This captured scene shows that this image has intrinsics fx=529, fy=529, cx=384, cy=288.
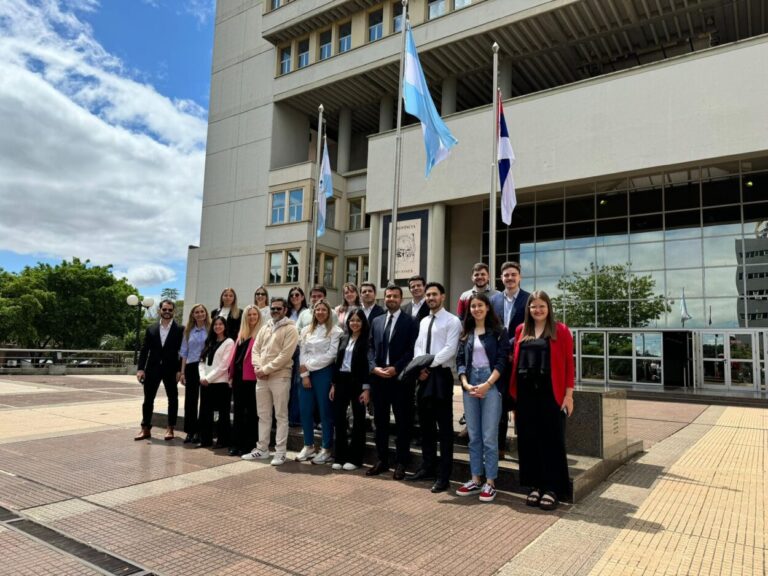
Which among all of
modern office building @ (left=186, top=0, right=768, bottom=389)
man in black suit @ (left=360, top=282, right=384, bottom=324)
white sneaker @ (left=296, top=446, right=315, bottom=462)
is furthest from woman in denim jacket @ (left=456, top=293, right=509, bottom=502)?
modern office building @ (left=186, top=0, right=768, bottom=389)

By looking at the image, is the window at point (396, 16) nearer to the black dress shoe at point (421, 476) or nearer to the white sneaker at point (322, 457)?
the white sneaker at point (322, 457)

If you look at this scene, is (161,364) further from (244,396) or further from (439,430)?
(439,430)

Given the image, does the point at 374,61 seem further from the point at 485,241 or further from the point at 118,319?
the point at 118,319

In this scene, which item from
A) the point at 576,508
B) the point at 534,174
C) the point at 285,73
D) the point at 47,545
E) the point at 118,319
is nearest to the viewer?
the point at 47,545

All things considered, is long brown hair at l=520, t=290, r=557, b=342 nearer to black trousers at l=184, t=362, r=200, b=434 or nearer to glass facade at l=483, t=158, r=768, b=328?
black trousers at l=184, t=362, r=200, b=434

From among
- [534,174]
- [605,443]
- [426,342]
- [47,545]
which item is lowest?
[47,545]

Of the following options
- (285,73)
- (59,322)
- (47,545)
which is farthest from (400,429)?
(59,322)

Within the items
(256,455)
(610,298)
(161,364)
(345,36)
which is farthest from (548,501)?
(345,36)

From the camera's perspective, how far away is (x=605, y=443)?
19.6 feet

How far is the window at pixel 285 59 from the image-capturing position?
33584 millimetres

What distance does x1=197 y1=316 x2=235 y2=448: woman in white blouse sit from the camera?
740cm

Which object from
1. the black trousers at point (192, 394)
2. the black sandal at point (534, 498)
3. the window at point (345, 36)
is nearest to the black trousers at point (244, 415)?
the black trousers at point (192, 394)

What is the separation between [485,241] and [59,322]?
1498 inches

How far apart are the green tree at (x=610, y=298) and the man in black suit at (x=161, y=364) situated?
1950 cm
